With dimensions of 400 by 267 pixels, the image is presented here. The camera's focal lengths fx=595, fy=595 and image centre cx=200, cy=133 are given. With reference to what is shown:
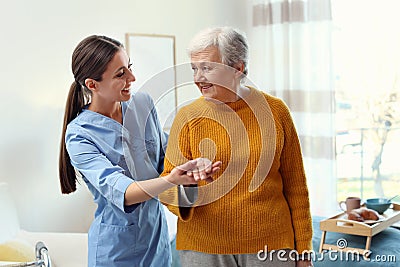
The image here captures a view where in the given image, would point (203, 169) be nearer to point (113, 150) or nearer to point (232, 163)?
point (232, 163)

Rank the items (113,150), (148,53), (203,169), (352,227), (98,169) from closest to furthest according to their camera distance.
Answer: (203,169)
(98,169)
(113,150)
(352,227)
(148,53)

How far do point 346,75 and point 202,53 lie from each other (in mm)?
2338

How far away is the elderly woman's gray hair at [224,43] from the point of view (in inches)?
58.3

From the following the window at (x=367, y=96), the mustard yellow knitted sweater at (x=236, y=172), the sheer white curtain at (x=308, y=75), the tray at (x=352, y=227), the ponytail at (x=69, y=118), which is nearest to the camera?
the mustard yellow knitted sweater at (x=236, y=172)

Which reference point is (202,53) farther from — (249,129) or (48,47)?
(48,47)

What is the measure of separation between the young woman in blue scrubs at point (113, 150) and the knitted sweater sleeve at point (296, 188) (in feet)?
1.23

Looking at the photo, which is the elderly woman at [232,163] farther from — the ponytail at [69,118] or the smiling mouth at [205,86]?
the ponytail at [69,118]

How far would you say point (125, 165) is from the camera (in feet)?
5.51

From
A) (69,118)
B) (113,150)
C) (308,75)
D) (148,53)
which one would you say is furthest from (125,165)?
(308,75)

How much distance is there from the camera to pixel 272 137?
1.54 meters

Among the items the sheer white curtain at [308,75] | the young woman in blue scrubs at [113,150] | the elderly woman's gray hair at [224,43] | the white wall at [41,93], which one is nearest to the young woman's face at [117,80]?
the young woman in blue scrubs at [113,150]

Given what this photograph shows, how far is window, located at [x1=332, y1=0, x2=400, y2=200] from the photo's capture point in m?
3.49

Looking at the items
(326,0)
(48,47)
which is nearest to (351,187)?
(326,0)

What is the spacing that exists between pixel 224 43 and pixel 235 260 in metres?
0.57
